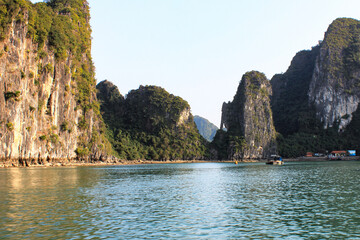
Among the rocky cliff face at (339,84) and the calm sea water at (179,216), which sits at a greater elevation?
the rocky cliff face at (339,84)

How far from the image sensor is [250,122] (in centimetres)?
18025

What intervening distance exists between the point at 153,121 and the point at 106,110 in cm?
2601

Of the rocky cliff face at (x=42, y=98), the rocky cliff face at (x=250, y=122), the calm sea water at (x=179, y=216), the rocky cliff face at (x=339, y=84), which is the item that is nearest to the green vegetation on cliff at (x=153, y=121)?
the rocky cliff face at (x=250, y=122)

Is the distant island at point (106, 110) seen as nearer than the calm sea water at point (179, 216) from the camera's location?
No

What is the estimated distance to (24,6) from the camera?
2758 inches

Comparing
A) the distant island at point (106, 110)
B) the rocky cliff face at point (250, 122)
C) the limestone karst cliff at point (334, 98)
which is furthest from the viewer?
the limestone karst cliff at point (334, 98)

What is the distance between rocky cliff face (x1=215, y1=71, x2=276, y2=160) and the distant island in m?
0.56

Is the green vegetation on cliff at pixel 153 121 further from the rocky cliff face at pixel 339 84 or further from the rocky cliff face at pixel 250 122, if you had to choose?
the rocky cliff face at pixel 339 84

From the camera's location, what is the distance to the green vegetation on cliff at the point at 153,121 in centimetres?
16375

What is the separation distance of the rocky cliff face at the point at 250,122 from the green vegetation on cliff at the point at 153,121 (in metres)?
18.6

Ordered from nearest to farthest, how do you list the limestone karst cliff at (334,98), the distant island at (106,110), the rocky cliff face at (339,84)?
the distant island at (106,110), the limestone karst cliff at (334,98), the rocky cliff face at (339,84)

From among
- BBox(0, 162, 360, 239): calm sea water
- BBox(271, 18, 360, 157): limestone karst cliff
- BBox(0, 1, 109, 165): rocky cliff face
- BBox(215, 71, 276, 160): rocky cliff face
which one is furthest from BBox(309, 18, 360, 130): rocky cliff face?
BBox(0, 162, 360, 239): calm sea water

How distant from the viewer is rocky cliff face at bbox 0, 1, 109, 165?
64.1m

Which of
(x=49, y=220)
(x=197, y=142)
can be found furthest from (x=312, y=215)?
(x=197, y=142)
